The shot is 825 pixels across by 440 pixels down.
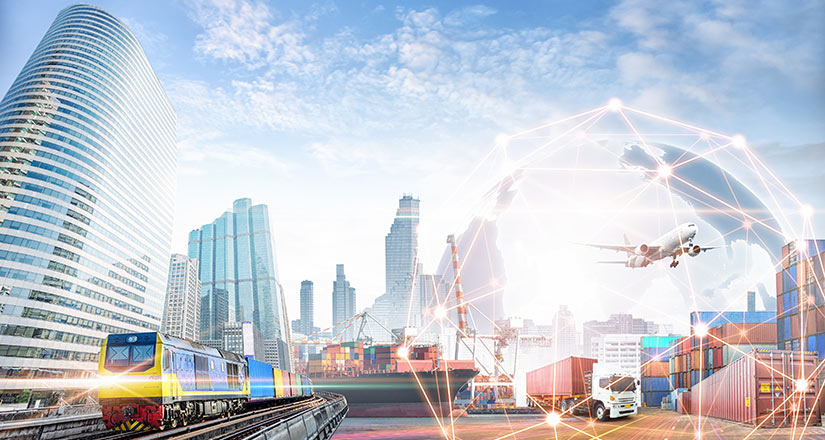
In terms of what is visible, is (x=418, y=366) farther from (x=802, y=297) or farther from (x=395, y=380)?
(x=802, y=297)

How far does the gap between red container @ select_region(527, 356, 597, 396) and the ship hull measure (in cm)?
3607

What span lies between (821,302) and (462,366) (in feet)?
255

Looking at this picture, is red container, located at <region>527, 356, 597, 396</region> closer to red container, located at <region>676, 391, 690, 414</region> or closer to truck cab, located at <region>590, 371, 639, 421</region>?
truck cab, located at <region>590, 371, 639, 421</region>

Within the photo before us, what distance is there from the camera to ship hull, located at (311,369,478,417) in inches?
3711

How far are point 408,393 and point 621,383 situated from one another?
60.3m

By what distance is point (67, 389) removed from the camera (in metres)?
130

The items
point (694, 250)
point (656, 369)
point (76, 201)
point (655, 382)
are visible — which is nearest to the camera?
point (694, 250)

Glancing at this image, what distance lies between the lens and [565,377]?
169 feet

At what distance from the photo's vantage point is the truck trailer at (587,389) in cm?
4475

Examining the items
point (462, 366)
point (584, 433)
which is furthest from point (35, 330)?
point (584, 433)

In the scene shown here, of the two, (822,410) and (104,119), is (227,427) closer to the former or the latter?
(822,410)

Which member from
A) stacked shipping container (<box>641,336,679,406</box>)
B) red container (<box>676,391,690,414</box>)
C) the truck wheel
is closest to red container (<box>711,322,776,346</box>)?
red container (<box>676,391,690,414</box>)

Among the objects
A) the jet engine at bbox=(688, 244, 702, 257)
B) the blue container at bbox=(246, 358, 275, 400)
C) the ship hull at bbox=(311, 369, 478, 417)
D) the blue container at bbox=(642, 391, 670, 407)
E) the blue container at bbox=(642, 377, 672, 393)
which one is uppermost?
the jet engine at bbox=(688, 244, 702, 257)

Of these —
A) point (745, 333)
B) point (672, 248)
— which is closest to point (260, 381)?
point (672, 248)
